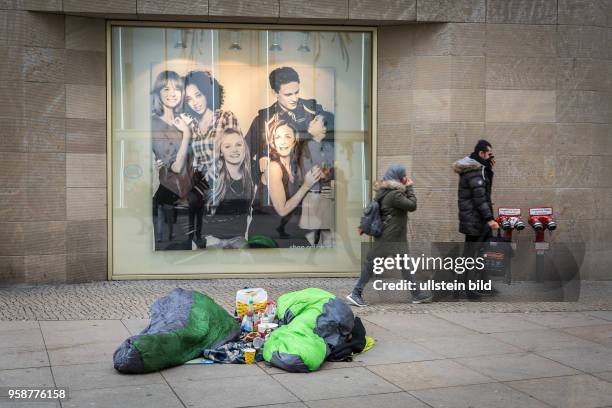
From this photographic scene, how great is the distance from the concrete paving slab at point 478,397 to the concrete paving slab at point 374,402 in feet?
0.34

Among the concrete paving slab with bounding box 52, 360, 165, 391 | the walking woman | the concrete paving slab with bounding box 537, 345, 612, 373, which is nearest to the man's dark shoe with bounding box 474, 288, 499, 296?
the walking woman

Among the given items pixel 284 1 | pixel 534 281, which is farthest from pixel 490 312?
pixel 284 1

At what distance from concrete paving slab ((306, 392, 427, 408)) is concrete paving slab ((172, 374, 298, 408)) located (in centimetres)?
23

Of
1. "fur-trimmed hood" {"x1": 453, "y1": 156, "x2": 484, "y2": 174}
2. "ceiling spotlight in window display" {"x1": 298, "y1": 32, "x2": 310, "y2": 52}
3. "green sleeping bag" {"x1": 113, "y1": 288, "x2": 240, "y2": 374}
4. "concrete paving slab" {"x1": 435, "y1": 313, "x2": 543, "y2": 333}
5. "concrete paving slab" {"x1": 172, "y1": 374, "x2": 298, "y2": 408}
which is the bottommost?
"concrete paving slab" {"x1": 172, "y1": 374, "x2": 298, "y2": 408}

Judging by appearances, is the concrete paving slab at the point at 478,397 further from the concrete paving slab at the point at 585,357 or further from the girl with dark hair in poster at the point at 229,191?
the girl with dark hair in poster at the point at 229,191

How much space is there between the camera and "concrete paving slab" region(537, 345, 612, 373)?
21.6 feet

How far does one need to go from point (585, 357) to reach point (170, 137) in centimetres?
658

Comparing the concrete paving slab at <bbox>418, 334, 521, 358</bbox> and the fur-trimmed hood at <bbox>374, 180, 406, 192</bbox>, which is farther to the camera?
the fur-trimmed hood at <bbox>374, 180, 406, 192</bbox>

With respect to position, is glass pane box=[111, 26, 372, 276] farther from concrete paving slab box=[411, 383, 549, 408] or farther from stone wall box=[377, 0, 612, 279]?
concrete paving slab box=[411, 383, 549, 408]

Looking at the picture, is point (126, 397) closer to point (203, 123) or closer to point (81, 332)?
point (81, 332)

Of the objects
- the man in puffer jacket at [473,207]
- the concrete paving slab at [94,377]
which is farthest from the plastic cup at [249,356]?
the man in puffer jacket at [473,207]

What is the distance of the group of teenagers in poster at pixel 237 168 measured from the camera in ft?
37.0

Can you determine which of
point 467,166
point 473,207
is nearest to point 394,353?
point 473,207

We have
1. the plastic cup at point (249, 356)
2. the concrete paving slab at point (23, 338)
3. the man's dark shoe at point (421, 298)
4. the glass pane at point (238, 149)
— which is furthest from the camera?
the glass pane at point (238, 149)
